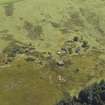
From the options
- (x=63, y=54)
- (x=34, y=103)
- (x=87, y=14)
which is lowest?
(x=34, y=103)

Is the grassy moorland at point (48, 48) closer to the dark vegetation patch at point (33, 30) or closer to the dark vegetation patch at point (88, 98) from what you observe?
the dark vegetation patch at point (33, 30)

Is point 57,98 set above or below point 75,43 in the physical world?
below

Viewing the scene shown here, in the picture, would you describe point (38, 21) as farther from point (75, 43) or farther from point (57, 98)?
point (57, 98)

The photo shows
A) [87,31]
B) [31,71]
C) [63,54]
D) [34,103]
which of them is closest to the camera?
[34,103]

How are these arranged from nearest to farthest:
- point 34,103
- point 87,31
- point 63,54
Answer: point 34,103 → point 63,54 → point 87,31

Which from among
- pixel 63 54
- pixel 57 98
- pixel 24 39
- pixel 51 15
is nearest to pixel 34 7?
pixel 51 15

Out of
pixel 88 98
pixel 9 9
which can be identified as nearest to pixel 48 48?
pixel 9 9

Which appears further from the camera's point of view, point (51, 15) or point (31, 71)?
point (51, 15)

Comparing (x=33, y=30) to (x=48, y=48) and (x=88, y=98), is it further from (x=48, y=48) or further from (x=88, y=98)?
(x=88, y=98)
